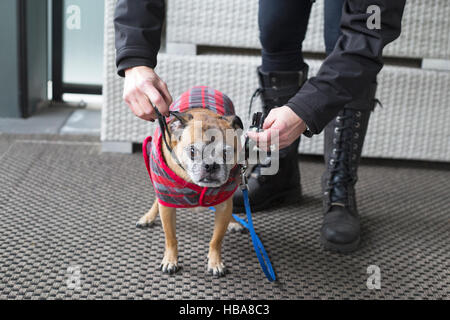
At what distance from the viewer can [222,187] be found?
973mm

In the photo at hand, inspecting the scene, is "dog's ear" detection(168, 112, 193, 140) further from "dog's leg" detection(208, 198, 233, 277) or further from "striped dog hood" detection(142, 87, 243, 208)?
"dog's leg" detection(208, 198, 233, 277)

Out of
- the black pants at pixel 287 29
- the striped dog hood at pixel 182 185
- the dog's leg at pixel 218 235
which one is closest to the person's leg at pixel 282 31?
the black pants at pixel 287 29

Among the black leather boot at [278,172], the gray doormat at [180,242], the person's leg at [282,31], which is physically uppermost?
the person's leg at [282,31]

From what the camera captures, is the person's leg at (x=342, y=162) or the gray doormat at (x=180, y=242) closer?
the gray doormat at (x=180, y=242)

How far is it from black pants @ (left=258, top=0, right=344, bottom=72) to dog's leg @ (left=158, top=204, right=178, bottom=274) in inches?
18.0

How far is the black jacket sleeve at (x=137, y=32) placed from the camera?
2.87ft

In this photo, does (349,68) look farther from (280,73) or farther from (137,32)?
(280,73)

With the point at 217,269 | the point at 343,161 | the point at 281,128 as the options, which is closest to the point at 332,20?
the point at 343,161

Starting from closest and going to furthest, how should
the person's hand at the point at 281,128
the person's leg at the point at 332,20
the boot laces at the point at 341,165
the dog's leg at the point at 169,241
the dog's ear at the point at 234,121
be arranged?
the person's hand at the point at 281,128
the dog's ear at the point at 234,121
the dog's leg at the point at 169,241
the person's leg at the point at 332,20
the boot laces at the point at 341,165

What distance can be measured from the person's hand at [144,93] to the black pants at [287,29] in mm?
451

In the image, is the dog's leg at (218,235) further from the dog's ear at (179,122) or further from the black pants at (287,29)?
the black pants at (287,29)

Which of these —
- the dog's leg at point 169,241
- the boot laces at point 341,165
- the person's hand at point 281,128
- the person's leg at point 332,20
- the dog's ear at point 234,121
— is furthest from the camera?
the boot laces at point 341,165

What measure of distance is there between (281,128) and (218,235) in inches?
12.8

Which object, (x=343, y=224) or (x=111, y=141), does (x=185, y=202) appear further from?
(x=111, y=141)
